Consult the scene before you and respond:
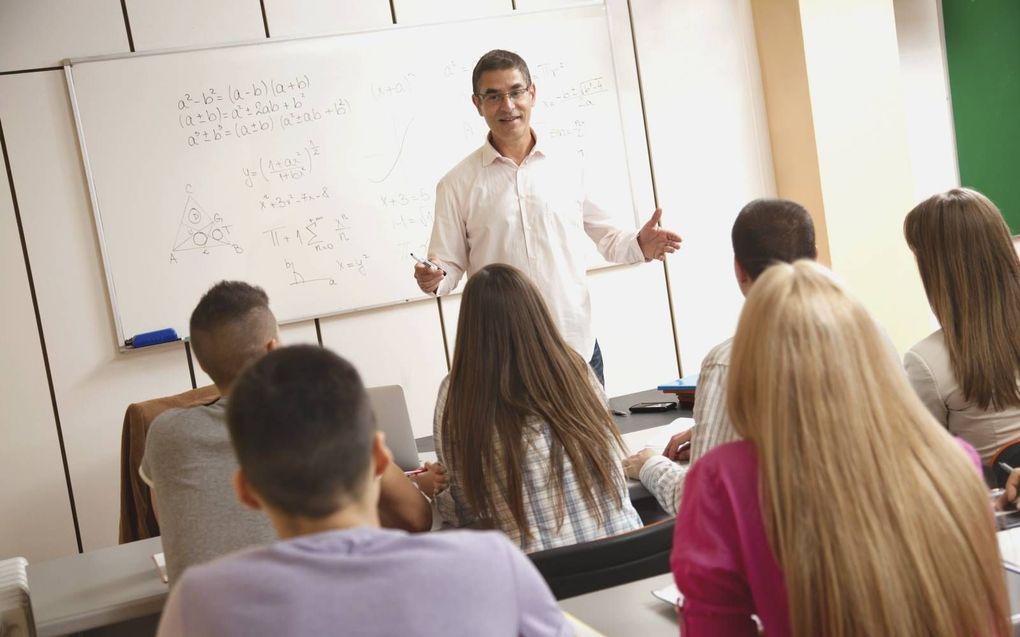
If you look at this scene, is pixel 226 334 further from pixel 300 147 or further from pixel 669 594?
pixel 300 147

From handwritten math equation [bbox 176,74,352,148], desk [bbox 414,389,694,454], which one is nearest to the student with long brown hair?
desk [bbox 414,389,694,454]

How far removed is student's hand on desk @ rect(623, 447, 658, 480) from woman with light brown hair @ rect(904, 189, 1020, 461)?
0.59 metres

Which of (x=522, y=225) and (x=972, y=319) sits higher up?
(x=522, y=225)

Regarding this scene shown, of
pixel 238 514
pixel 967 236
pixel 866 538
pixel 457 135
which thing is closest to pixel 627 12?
pixel 457 135

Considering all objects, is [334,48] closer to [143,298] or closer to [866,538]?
[143,298]

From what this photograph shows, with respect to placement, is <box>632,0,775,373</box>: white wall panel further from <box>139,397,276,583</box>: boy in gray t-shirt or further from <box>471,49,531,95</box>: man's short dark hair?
<box>139,397,276,583</box>: boy in gray t-shirt

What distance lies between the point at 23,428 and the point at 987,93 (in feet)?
15.4

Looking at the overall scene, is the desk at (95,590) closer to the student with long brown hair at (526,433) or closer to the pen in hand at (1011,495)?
the student with long brown hair at (526,433)

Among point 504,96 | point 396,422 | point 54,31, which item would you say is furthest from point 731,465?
point 54,31

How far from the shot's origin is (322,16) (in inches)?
161

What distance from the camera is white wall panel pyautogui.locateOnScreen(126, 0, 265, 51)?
3904 millimetres

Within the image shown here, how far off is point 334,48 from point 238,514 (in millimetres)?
2771

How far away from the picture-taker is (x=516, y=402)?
6.26ft

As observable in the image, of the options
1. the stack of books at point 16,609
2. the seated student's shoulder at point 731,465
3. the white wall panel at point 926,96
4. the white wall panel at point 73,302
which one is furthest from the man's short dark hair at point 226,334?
the white wall panel at point 926,96
